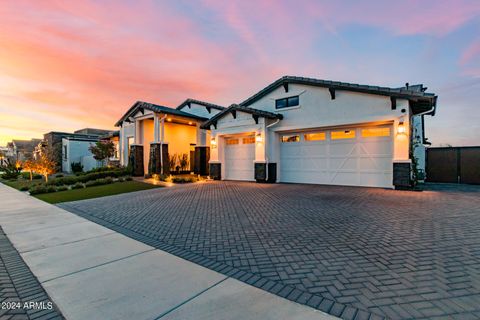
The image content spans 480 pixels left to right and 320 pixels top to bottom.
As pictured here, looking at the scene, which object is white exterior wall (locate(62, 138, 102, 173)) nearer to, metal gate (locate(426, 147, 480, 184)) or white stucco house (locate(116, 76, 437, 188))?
white stucco house (locate(116, 76, 437, 188))

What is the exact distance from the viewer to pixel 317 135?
37.2 feet

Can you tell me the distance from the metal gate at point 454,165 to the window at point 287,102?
8365 millimetres

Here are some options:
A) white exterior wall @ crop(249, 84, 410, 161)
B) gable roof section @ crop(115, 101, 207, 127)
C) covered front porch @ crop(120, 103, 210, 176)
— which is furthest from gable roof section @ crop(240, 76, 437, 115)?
covered front porch @ crop(120, 103, 210, 176)

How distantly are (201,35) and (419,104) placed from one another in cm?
1134

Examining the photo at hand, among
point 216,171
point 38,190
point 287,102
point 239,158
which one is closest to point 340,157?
point 287,102

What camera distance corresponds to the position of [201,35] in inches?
460

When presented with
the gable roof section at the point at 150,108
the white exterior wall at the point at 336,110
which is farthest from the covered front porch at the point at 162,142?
the white exterior wall at the point at 336,110

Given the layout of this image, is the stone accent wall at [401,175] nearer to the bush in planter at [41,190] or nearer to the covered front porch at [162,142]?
the covered front porch at [162,142]

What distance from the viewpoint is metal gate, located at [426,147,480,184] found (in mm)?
10891

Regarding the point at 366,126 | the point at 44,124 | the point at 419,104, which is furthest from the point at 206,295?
the point at 44,124

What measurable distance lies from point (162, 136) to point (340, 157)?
11.9 meters

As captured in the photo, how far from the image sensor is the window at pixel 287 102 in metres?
Result: 11.7

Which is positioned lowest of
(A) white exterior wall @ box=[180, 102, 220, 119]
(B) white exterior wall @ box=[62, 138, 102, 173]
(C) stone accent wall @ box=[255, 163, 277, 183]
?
(C) stone accent wall @ box=[255, 163, 277, 183]

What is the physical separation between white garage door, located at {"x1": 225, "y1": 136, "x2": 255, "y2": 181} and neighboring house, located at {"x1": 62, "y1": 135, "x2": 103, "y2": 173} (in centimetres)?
1709
